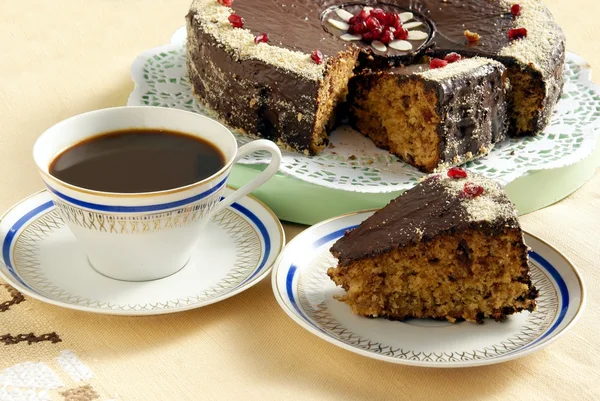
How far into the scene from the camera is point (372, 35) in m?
3.99

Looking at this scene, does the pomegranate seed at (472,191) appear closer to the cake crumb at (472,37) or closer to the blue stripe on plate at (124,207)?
the blue stripe on plate at (124,207)

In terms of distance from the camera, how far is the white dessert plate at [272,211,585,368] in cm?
245

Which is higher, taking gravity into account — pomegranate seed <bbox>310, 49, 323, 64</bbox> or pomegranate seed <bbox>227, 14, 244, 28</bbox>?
pomegranate seed <bbox>227, 14, 244, 28</bbox>

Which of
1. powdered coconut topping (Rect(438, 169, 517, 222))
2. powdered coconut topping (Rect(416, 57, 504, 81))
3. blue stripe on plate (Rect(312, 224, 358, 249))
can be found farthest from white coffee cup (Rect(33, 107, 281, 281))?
powdered coconut topping (Rect(416, 57, 504, 81))

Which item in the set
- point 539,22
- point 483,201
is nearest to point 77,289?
point 483,201

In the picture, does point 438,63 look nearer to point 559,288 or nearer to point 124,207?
point 559,288

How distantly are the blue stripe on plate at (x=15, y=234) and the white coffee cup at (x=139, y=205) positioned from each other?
8.8 inches

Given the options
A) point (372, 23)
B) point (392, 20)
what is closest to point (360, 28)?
point (372, 23)

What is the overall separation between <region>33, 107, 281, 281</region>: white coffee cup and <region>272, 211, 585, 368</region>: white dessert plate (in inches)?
12.2

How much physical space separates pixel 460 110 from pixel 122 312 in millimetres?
1710

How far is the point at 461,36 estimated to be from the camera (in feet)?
13.1

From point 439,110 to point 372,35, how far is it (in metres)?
0.67

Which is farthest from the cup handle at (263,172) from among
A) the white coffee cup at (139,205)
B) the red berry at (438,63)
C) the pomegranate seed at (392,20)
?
the pomegranate seed at (392,20)

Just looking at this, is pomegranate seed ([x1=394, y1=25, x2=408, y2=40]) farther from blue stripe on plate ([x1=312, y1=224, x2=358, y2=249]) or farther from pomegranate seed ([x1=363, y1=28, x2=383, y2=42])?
blue stripe on plate ([x1=312, y1=224, x2=358, y2=249])
